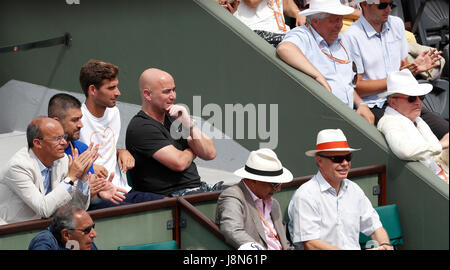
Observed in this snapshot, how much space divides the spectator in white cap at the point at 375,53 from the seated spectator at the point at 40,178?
278cm

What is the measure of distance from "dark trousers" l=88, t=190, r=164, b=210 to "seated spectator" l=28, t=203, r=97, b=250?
85cm

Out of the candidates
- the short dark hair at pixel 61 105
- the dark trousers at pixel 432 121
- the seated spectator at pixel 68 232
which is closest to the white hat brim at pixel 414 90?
the dark trousers at pixel 432 121

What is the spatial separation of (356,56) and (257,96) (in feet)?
3.10

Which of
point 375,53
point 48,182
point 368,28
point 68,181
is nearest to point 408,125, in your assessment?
point 375,53

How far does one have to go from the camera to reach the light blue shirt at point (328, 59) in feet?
21.7

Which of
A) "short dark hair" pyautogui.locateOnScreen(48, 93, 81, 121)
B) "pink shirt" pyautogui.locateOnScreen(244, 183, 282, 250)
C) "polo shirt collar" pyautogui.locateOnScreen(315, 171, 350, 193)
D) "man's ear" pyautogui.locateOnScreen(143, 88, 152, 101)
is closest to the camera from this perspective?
"pink shirt" pyautogui.locateOnScreen(244, 183, 282, 250)

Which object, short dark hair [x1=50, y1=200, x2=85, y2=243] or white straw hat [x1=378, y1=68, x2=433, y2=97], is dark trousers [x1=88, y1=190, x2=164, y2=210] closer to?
short dark hair [x1=50, y1=200, x2=85, y2=243]

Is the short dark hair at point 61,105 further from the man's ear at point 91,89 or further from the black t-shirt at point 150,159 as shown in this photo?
the black t-shirt at point 150,159

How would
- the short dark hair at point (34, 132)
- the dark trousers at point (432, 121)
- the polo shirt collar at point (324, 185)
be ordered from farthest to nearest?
the dark trousers at point (432, 121) < the polo shirt collar at point (324, 185) < the short dark hair at point (34, 132)

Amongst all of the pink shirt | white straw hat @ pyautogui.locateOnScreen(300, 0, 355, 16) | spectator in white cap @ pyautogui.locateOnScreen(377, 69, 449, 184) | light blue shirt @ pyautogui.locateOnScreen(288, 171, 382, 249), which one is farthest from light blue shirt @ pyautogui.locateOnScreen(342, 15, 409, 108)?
the pink shirt

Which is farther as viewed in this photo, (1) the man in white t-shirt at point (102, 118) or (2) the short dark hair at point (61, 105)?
(1) the man in white t-shirt at point (102, 118)

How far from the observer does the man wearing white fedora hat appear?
4.93 m
